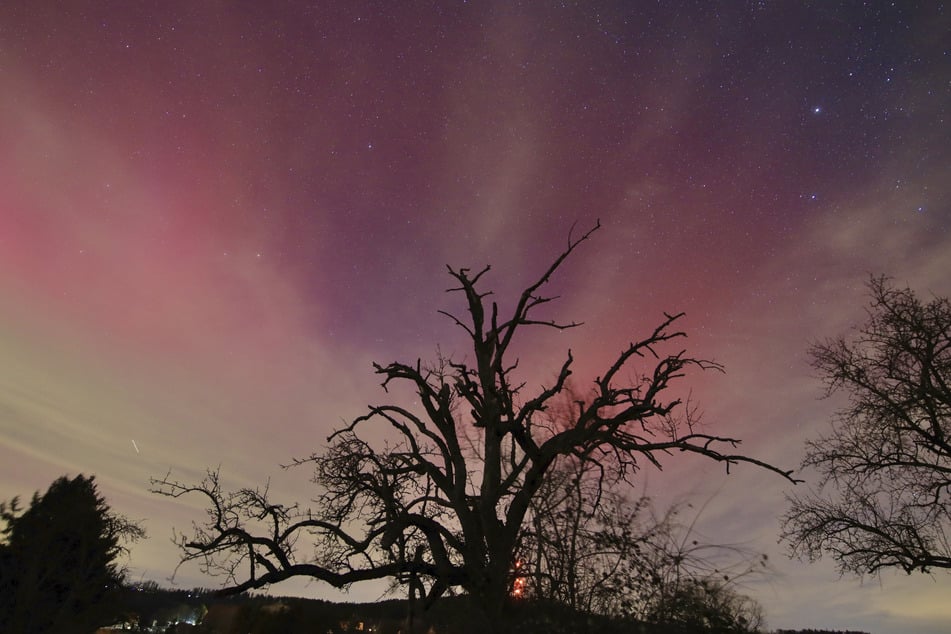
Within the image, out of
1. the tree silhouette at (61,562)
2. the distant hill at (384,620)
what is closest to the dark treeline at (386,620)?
the distant hill at (384,620)

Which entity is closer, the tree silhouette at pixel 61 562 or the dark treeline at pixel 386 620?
the dark treeline at pixel 386 620

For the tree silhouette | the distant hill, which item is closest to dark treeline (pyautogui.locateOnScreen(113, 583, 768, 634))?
the distant hill

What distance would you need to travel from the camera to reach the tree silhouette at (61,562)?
1406 cm

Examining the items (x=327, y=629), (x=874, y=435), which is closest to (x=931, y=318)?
(x=874, y=435)

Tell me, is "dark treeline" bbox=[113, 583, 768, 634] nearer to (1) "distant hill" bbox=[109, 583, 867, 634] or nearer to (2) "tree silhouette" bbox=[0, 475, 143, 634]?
(1) "distant hill" bbox=[109, 583, 867, 634]

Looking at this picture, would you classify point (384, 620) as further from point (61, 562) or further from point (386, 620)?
point (61, 562)

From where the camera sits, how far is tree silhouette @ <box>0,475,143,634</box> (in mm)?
14062

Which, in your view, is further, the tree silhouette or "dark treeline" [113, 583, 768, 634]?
the tree silhouette

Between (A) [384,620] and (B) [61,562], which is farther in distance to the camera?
(A) [384,620]

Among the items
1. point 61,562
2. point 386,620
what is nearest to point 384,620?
point 386,620

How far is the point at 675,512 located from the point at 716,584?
3.52ft

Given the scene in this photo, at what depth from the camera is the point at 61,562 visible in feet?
69.1

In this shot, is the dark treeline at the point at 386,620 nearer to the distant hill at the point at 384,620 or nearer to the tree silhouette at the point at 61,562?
the distant hill at the point at 384,620

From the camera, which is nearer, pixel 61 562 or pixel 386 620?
pixel 61 562
